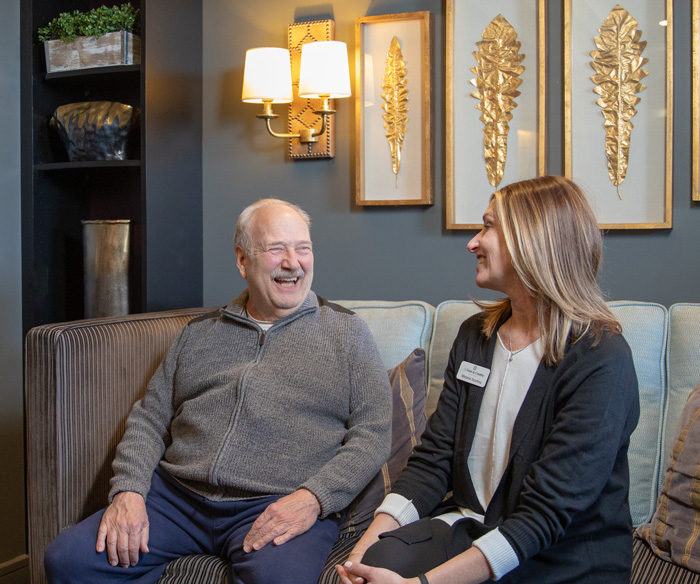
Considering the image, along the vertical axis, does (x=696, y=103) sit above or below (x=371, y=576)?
above

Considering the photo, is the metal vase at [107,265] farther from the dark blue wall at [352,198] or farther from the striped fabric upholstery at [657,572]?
the striped fabric upholstery at [657,572]

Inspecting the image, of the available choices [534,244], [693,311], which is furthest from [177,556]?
[693,311]

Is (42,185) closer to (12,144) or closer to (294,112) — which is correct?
(12,144)

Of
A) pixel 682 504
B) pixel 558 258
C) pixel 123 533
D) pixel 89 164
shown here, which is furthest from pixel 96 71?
pixel 682 504

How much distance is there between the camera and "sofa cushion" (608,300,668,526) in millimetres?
1774

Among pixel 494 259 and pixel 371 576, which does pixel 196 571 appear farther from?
pixel 494 259

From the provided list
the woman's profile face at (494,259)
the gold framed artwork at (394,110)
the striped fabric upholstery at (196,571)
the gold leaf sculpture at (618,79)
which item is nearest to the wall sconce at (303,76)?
the gold framed artwork at (394,110)

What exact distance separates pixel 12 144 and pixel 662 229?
2321 mm

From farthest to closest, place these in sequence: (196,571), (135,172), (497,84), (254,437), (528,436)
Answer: (135,172), (497,84), (254,437), (196,571), (528,436)

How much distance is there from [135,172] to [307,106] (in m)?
0.81

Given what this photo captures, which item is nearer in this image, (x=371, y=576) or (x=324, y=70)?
(x=371, y=576)

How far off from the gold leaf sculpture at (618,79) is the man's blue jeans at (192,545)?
1467 mm

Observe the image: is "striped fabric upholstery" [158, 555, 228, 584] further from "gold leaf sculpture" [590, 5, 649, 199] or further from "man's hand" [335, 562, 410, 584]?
"gold leaf sculpture" [590, 5, 649, 199]

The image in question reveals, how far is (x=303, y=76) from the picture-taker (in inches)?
97.5
